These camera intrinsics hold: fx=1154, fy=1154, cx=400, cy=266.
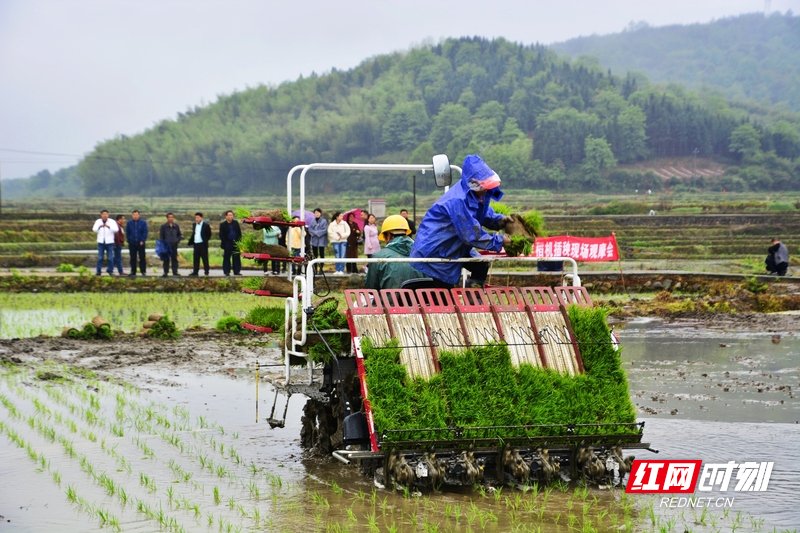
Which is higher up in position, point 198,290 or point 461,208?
point 461,208

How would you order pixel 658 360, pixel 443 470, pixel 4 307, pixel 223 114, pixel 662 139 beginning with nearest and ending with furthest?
1. pixel 443 470
2. pixel 658 360
3. pixel 4 307
4. pixel 662 139
5. pixel 223 114

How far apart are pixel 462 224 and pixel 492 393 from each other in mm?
1480

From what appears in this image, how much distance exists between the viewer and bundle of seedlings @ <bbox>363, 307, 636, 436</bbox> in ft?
29.4

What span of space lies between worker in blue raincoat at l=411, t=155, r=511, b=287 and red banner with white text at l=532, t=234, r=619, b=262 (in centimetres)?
2057

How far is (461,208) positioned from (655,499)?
2.83 meters

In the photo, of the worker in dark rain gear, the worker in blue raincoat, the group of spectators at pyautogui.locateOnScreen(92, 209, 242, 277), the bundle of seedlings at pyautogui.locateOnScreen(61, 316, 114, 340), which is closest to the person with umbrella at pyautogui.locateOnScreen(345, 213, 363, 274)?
the group of spectators at pyautogui.locateOnScreen(92, 209, 242, 277)

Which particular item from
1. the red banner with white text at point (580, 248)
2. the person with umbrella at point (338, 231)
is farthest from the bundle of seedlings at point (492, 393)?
the red banner with white text at point (580, 248)

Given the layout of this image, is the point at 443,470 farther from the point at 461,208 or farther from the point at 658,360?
the point at 658,360

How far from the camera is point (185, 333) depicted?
2078cm

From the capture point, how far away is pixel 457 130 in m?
125

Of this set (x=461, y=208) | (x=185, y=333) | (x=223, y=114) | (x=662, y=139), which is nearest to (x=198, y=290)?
(x=185, y=333)

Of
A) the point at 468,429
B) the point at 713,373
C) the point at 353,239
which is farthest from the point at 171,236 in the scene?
the point at 468,429

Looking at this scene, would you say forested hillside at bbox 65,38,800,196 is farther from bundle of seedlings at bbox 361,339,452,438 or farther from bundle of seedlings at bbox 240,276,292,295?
bundle of seedlings at bbox 361,339,452,438

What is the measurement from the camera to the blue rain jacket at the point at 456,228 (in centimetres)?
973
